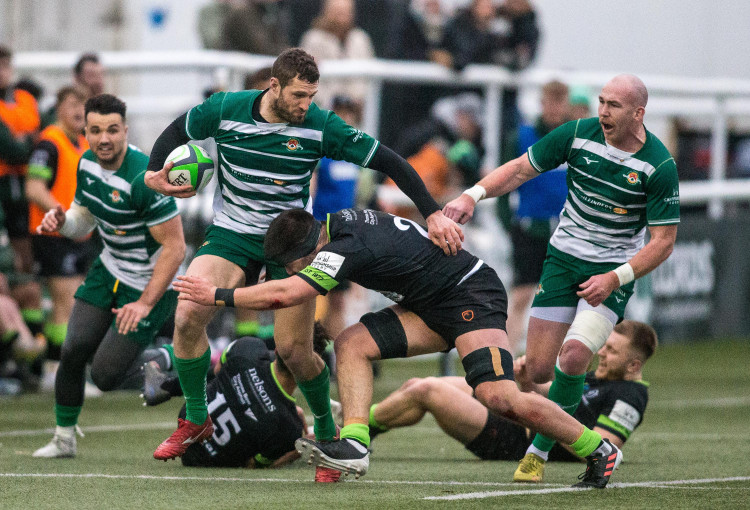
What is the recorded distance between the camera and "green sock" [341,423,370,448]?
6.86 metres

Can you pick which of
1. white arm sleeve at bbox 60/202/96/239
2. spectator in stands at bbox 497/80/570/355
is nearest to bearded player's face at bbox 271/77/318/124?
white arm sleeve at bbox 60/202/96/239

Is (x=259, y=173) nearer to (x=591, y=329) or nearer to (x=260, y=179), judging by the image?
(x=260, y=179)

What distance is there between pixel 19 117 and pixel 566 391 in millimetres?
6644

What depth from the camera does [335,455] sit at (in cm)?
675

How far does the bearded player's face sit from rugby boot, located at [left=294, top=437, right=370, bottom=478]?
1707mm

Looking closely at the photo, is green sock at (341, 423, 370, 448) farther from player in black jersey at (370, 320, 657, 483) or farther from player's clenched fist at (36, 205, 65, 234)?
player's clenched fist at (36, 205, 65, 234)

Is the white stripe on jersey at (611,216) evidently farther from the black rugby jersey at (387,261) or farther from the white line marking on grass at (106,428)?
the white line marking on grass at (106,428)

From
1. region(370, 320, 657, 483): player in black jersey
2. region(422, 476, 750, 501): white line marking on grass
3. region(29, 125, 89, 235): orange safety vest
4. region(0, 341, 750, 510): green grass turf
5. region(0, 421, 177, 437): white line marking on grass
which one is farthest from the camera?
region(29, 125, 89, 235): orange safety vest

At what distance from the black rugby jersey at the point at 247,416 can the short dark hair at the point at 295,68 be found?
1.60 meters

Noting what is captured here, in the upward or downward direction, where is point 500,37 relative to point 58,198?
upward

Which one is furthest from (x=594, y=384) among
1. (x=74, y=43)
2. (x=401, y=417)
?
(x=74, y=43)

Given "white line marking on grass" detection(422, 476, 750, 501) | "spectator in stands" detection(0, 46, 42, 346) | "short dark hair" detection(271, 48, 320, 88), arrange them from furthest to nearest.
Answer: "spectator in stands" detection(0, 46, 42, 346) < "short dark hair" detection(271, 48, 320, 88) < "white line marking on grass" detection(422, 476, 750, 501)

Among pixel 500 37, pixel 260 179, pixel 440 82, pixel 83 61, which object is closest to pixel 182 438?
pixel 260 179

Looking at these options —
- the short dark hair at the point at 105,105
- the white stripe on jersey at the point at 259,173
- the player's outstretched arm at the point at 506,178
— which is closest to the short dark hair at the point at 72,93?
the short dark hair at the point at 105,105
